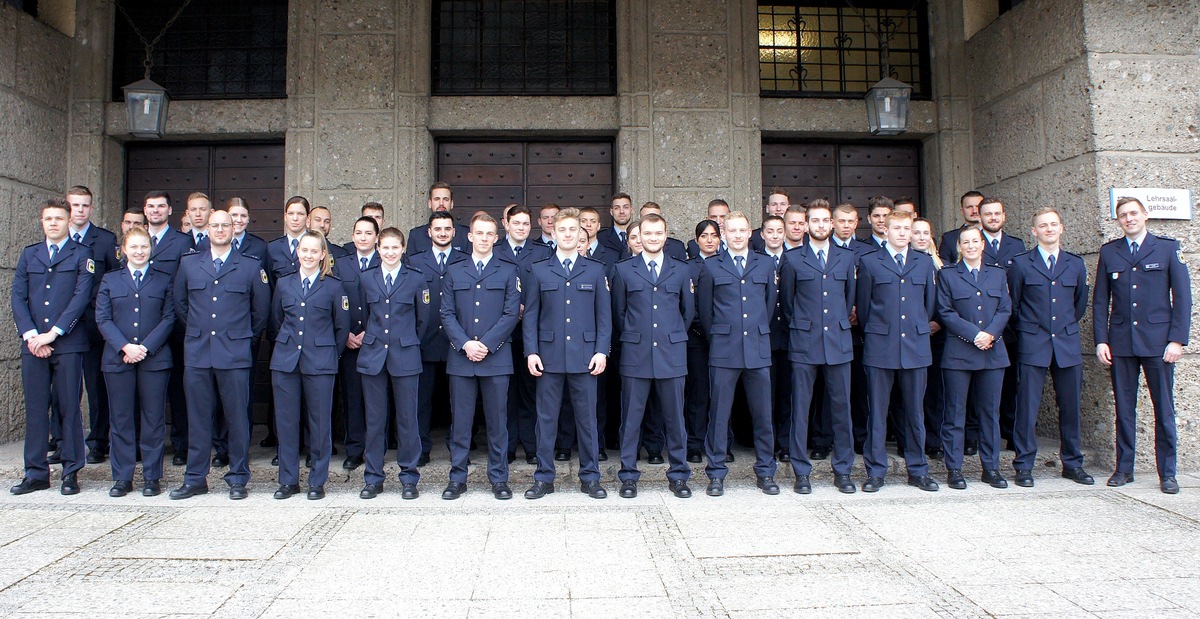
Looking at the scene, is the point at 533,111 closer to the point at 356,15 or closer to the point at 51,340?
the point at 356,15

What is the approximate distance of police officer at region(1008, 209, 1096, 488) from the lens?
5348mm

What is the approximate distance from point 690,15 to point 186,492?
6.12 meters

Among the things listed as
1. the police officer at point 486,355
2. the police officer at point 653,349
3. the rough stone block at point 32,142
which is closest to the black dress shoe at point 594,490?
the police officer at point 653,349

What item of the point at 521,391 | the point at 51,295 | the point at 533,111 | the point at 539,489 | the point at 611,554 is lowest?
the point at 611,554

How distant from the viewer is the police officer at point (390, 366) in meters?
5.00

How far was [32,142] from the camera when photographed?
6922 mm

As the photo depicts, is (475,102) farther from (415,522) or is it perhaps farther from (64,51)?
(415,522)

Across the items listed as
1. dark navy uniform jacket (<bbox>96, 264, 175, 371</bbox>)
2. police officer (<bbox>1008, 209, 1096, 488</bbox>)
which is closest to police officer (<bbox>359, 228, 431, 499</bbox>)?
dark navy uniform jacket (<bbox>96, 264, 175, 371</bbox>)

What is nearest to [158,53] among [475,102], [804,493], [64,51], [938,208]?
[64,51]

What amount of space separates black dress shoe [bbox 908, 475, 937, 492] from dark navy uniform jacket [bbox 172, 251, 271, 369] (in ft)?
15.3

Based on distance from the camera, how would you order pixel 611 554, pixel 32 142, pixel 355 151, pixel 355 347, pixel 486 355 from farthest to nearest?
pixel 355 151 < pixel 32 142 < pixel 355 347 < pixel 486 355 < pixel 611 554

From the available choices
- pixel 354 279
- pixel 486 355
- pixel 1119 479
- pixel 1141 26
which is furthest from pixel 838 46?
pixel 354 279

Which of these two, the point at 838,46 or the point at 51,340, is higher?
the point at 838,46

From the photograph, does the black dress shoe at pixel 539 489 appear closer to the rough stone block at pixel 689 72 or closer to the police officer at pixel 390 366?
the police officer at pixel 390 366
